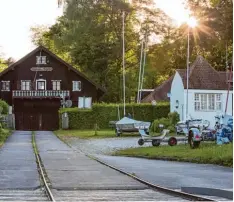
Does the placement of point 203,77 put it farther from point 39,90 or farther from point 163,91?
point 39,90

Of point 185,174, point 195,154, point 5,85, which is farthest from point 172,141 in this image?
point 5,85

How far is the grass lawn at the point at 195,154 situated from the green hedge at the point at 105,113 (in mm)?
29128

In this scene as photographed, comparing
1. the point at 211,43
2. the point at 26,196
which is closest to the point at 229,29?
the point at 211,43

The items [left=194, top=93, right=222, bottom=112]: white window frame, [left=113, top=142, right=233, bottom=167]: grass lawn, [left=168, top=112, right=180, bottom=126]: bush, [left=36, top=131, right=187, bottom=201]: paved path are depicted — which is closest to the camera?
[left=36, top=131, right=187, bottom=201]: paved path

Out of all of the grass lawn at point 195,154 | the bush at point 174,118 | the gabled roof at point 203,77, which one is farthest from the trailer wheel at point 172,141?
the gabled roof at point 203,77

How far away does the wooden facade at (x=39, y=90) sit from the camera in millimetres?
A: 65125

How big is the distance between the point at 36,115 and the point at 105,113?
11924 mm

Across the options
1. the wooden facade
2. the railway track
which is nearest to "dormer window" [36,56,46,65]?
the wooden facade

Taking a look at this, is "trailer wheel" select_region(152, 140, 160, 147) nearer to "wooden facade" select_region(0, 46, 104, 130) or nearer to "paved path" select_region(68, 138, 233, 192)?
"paved path" select_region(68, 138, 233, 192)

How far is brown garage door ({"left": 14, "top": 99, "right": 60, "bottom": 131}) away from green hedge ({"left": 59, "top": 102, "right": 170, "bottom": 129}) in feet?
29.1

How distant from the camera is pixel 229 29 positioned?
97.3 feet

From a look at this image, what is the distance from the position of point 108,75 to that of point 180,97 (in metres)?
19.9

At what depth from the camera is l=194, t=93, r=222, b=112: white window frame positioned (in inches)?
1937

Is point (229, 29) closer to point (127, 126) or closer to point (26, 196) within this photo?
point (127, 126)
